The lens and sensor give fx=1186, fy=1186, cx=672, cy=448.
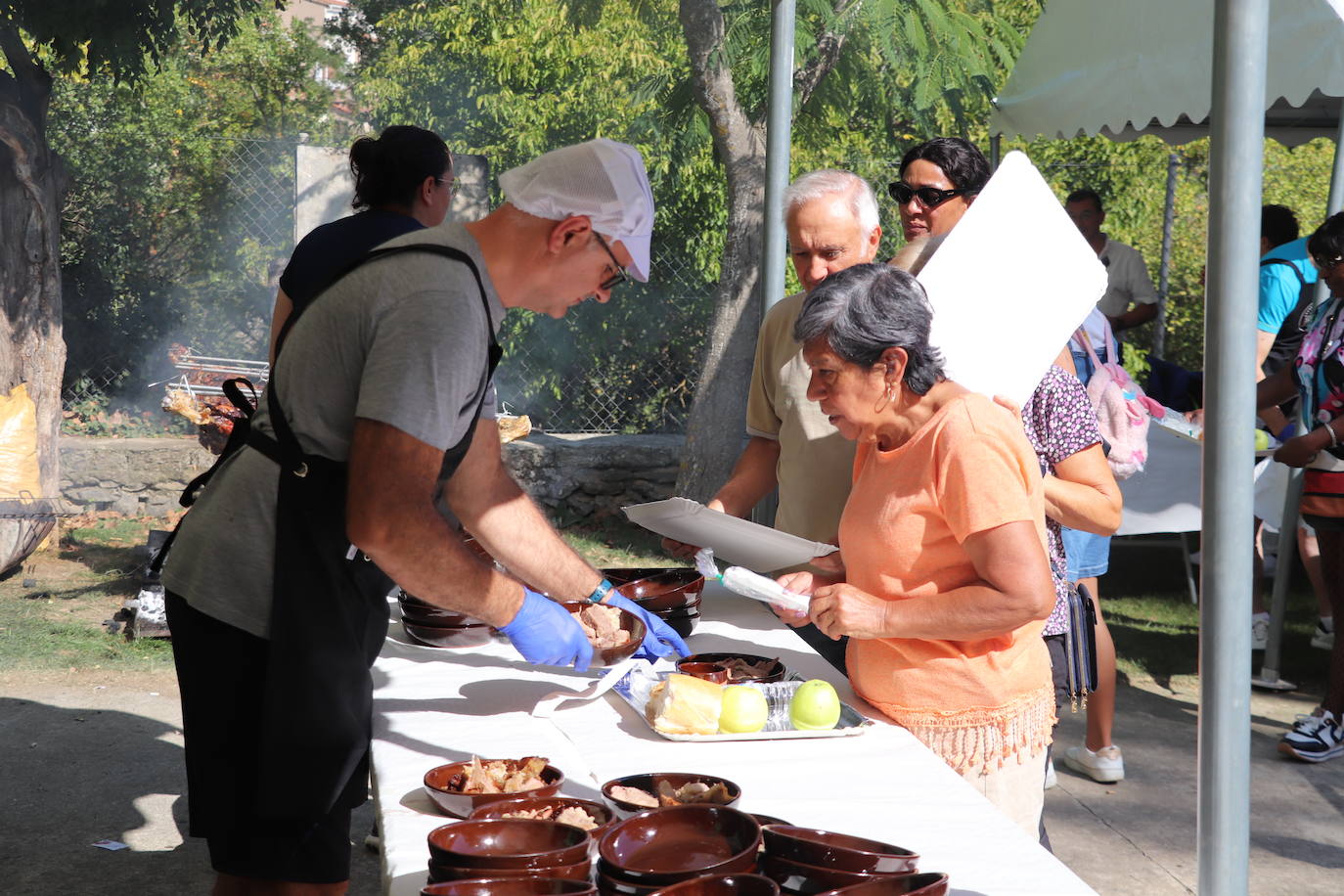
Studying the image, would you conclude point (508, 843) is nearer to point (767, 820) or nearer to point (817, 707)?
point (767, 820)

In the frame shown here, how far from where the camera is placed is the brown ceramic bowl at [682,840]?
52.9 inches

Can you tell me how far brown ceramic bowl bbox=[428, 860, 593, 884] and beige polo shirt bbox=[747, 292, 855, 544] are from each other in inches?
59.6

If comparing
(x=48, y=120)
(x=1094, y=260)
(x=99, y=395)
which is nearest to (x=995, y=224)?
(x=1094, y=260)

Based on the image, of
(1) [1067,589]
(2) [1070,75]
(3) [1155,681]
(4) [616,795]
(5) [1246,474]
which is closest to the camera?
(4) [616,795]

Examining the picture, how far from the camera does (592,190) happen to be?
1789 mm

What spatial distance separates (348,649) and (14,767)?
295 cm

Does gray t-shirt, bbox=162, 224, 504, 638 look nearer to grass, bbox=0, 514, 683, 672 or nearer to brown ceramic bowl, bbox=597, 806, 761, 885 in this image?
brown ceramic bowl, bbox=597, 806, 761, 885

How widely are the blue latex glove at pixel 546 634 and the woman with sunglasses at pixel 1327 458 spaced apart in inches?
127

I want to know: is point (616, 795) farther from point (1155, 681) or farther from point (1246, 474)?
point (1155, 681)

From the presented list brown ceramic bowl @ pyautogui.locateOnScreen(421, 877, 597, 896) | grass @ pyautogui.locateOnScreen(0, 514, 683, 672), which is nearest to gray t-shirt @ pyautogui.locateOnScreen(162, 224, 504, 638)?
brown ceramic bowl @ pyautogui.locateOnScreen(421, 877, 597, 896)

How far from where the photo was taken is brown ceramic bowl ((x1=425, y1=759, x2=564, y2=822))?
61.1 inches

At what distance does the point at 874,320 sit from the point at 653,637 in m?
0.72

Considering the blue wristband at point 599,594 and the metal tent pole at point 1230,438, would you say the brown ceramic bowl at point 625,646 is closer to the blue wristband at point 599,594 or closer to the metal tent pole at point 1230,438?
the blue wristband at point 599,594

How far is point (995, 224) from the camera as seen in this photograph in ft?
7.97
